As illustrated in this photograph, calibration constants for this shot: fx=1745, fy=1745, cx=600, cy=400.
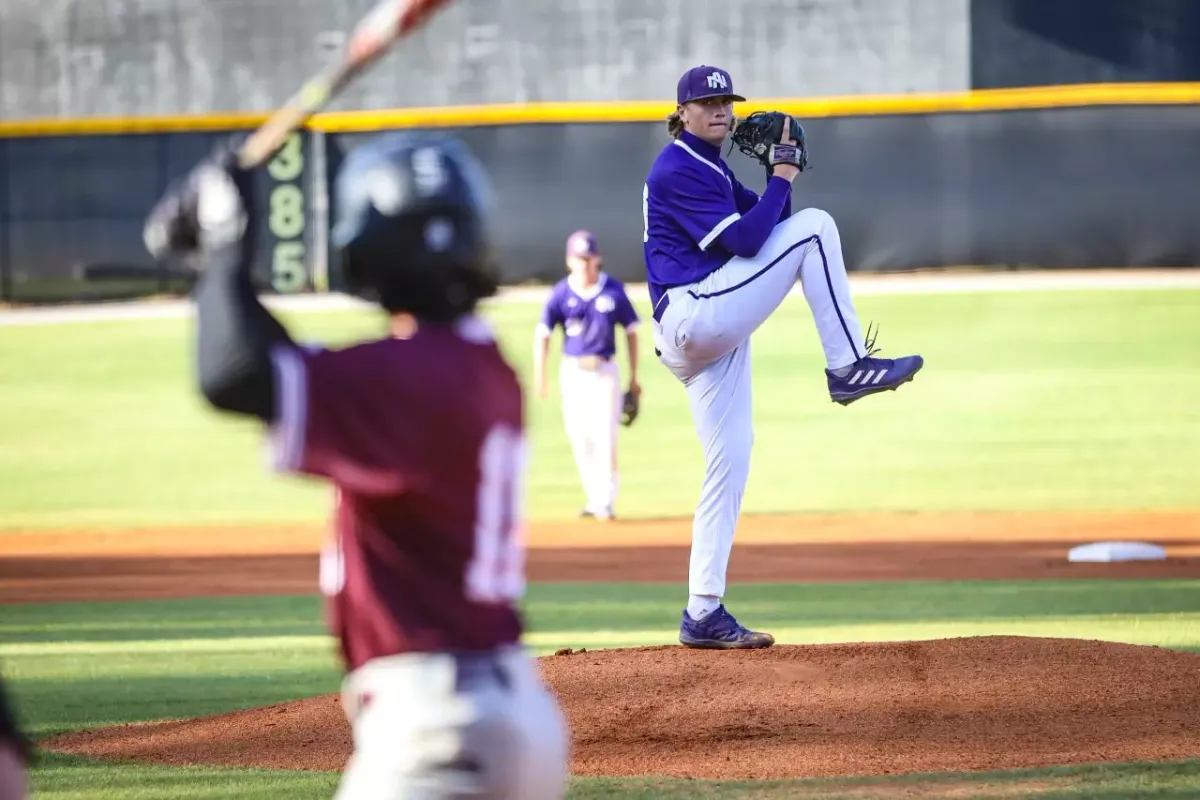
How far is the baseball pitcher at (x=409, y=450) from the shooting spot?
257 cm

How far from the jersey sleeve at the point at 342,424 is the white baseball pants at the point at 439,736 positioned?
0.29 meters

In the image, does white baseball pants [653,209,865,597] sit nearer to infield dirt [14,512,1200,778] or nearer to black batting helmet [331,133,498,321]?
infield dirt [14,512,1200,778]

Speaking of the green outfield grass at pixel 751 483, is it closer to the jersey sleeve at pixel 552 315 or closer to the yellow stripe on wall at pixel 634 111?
the jersey sleeve at pixel 552 315

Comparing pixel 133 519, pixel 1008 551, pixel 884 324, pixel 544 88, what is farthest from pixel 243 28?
pixel 1008 551

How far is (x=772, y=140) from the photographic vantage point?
637 cm

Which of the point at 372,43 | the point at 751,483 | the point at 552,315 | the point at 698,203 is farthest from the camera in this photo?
the point at 751,483

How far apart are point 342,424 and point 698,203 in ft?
12.7

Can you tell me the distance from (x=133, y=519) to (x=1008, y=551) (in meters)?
8.12

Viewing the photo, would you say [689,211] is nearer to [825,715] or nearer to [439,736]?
[825,715]

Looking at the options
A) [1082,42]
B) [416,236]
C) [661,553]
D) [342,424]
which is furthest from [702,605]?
[1082,42]

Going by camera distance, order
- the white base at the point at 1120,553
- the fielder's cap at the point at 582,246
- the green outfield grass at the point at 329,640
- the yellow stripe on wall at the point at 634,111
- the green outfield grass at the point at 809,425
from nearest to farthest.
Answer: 1. the green outfield grass at the point at 329,640
2. the white base at the point at 1120,553
3. the fielder's cap at the point at 582,246
4. the green outfield grass at the point at 809,425
5. the yellow stripe on wall at the point at 634,111

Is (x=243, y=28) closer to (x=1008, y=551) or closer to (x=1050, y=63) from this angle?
(x=1050, y=63)

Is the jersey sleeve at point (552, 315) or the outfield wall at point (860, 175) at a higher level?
the outfield wall at point (860, 175)

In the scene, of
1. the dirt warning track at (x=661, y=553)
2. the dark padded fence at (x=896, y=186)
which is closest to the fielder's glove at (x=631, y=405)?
the dirt warning track at (x=661, y=553)
